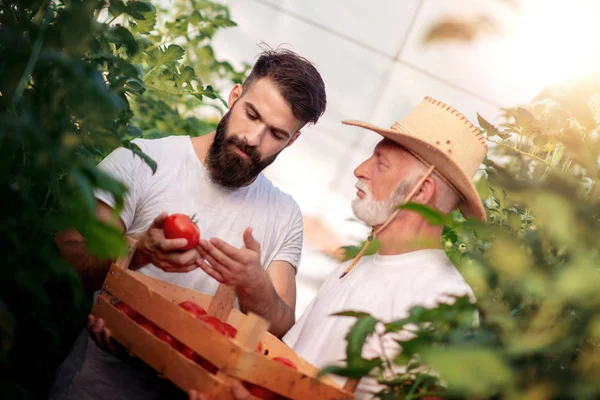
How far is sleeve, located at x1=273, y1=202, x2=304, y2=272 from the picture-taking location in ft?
9.04

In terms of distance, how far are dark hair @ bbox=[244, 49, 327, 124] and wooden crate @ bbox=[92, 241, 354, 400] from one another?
3.53 ft

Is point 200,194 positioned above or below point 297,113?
below

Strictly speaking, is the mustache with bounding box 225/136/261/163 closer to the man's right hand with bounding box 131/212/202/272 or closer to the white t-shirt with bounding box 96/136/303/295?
the white t-shirt with bounding box 96/136/303/295

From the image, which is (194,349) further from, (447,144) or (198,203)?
(447,144)

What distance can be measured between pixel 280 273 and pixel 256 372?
3.97ft

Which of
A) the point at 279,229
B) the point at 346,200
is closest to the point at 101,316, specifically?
the point at 279,229

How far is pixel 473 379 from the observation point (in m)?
0.90

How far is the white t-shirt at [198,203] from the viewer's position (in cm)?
246

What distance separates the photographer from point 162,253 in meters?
2.01

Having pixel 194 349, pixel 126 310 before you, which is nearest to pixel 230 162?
pixel 126 310

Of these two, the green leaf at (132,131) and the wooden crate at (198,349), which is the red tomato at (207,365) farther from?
the green leaf at (132,131)

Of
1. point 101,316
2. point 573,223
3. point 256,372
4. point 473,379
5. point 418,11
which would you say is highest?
point 418,11

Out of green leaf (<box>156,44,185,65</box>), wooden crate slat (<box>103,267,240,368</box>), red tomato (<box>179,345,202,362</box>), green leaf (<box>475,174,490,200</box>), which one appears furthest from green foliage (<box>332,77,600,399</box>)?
green leaf (<box>156,44,185,65</box>)

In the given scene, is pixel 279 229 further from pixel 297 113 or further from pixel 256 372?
pixel 256 372
